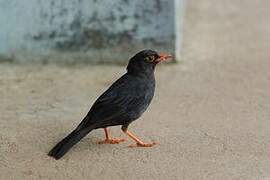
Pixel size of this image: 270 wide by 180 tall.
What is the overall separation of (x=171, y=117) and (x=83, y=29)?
77.1 inches

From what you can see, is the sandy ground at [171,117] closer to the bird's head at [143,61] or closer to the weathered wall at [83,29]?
the weathered wall at [83,29]

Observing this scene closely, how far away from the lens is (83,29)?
7.90 m

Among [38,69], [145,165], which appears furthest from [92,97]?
[145,165]

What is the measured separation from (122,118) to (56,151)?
607 mm

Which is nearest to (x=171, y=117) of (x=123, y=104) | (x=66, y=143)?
(x=123, y=104)

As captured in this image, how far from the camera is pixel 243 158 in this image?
5555 mm

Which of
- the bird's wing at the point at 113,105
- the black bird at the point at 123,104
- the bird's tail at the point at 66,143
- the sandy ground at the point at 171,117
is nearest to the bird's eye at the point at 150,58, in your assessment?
the black bird at the point at 123,104

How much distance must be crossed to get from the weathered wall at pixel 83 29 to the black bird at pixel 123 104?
6.30ft

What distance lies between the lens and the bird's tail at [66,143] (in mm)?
5500

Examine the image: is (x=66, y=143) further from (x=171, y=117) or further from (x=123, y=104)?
(x=171, y=117)

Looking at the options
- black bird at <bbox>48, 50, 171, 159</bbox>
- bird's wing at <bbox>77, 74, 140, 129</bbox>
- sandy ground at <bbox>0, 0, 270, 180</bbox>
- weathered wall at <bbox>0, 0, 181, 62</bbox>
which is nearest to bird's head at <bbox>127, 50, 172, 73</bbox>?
black bird at <bbox>48, 50, 171, 159</bbox>

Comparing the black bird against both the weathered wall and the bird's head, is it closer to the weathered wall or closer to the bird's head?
the bird's head

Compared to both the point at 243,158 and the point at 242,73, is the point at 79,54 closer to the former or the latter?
the point at 242,73

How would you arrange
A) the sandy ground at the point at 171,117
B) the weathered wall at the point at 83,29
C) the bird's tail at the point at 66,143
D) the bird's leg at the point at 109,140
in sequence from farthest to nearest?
the weathered wall at the point at 83,29 → the bird's leg at the point at 109,140 → the bird's tail at the point at 66,143 → the sandy ground at the point at 171,117
